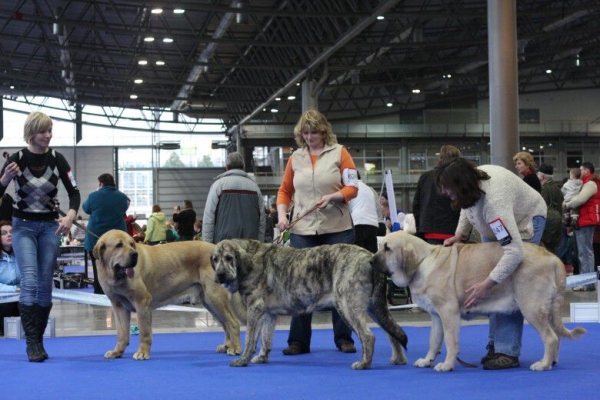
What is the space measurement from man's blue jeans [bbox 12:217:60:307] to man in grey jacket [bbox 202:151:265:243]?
4.50 ft

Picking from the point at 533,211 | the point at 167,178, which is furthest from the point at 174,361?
the point at 167,178

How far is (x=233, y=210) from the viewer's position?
6.67 metres

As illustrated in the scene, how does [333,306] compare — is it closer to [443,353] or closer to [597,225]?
[443,353]

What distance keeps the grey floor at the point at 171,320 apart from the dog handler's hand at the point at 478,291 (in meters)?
3.06

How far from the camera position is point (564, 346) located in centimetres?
578

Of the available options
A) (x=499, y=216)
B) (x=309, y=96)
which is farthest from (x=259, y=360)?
(x=309, y=96)

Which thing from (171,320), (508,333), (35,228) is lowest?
(171,320)

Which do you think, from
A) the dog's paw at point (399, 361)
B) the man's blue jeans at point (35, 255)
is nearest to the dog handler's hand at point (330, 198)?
the dog's paw at point (399, 361)

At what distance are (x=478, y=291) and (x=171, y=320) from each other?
4.88 meters

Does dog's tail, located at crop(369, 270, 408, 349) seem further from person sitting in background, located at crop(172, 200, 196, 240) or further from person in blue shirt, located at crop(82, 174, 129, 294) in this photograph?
person sitting in background, located at crop(172, 200, 196, 240)

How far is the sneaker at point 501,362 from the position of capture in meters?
4.77

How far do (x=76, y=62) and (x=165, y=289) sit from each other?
98.3 ft

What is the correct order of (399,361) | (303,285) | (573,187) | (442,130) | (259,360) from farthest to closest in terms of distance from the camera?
(442,130)
(573,187)
(259,360)
(303,285)
(399,361)

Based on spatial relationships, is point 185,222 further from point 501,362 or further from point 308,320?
point 501,362
